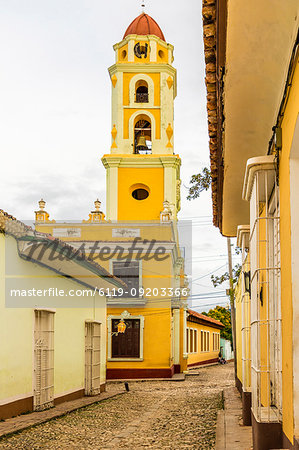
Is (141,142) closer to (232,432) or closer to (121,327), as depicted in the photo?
(121,327)

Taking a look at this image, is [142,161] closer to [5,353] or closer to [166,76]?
[166,76]

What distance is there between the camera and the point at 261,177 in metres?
4.22

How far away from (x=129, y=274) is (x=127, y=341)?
7.75 feet

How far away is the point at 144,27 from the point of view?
25.9 metres

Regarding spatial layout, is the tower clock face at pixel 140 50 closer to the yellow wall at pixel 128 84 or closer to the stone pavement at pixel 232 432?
the yellow wall at pixel 128 84

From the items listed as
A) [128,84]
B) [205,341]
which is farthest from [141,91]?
[205,341]

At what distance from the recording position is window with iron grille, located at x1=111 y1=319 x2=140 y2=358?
2239 cm

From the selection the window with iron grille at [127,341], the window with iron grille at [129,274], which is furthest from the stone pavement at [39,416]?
the window with iron grille at [129,274]

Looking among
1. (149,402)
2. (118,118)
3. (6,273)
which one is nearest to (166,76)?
(118,118)

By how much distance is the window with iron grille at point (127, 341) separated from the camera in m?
22.4

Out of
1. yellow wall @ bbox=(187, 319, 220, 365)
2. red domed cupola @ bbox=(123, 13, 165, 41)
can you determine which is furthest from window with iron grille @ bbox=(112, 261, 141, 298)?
red domed cupola @ bbox=(123, 13, 165, 41)

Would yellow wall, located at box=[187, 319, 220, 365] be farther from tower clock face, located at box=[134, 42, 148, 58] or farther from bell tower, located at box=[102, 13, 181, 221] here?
tower clock face, located at box=[134, 42, 148, 58]

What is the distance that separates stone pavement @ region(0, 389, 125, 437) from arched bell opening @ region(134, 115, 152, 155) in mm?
13832

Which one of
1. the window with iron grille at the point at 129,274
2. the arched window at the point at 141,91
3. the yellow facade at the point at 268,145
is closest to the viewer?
the yellow facade at the point at 268,145
